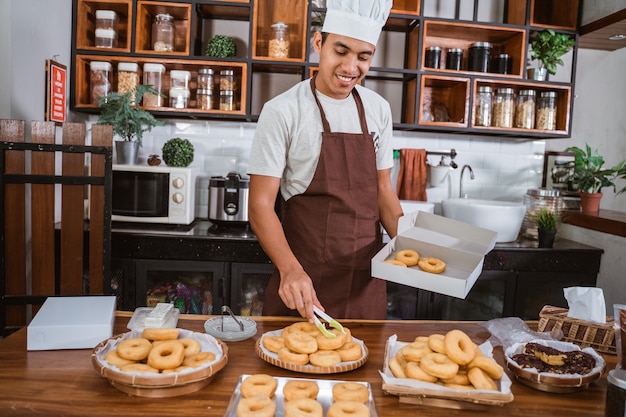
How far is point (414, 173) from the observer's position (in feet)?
12.8

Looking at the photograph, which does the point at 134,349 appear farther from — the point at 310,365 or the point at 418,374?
the point at 418,374

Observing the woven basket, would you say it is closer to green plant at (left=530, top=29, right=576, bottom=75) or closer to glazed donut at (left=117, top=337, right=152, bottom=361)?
glazed donut at (left=117, top=337, right=152, bottom=361)

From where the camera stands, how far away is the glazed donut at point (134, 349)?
4.25 feet

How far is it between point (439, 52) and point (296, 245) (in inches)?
82.0

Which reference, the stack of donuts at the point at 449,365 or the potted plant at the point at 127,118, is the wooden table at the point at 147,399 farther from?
the potted plant at the point at 127,118

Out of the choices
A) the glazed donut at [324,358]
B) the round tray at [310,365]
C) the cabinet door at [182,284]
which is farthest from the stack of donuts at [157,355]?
the cabinet door at [182,284]

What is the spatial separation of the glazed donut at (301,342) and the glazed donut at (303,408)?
227 mm

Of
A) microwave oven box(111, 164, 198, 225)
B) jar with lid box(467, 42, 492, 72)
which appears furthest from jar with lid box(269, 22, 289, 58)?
jar with lid box(467, 42, 492, 72)

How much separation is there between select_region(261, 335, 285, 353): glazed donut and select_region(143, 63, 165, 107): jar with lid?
8.03 feet

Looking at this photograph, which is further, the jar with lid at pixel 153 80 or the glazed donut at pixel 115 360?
the jar with lid at pixel 153 80

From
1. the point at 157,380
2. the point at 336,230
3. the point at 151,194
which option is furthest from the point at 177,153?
the point at 157,380

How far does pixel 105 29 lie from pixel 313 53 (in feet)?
4.36

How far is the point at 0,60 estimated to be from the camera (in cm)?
274

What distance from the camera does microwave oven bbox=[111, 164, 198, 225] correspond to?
131 inches
